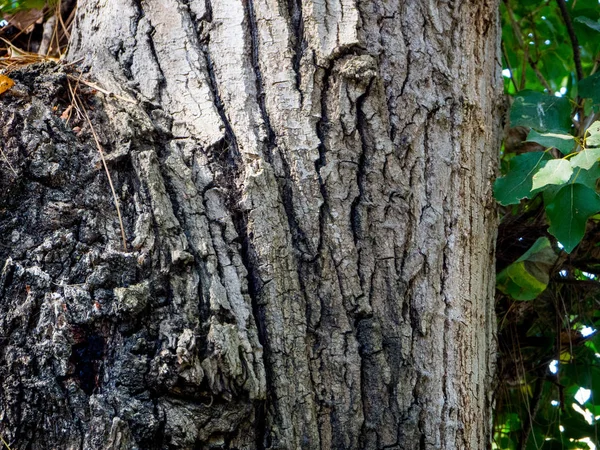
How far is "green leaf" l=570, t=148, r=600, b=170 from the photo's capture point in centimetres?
136

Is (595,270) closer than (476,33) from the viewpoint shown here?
No

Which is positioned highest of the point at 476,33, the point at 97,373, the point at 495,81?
the point at 476,33

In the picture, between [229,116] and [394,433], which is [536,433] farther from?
[229,116]

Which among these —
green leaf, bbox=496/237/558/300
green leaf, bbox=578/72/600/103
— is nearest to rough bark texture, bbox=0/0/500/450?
green leaf, bbox=496/237/558/300

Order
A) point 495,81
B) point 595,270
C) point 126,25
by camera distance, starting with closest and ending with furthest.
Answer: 1. point 126,25
2. point 495,81
3. point 595,270

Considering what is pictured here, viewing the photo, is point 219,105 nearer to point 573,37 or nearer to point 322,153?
point 322,153

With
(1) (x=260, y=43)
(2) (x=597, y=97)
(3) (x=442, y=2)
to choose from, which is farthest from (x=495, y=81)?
(1) (x=260, y=43)

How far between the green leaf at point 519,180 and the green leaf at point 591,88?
436 mm

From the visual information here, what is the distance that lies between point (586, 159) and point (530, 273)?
0.50 metres

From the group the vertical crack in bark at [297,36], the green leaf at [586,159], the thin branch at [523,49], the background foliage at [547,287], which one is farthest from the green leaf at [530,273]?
the thin branch at [523,49]

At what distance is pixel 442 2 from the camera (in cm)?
151

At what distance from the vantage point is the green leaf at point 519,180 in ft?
4.65

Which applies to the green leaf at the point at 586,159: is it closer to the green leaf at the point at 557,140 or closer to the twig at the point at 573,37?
the green leaf at the point at 557,140

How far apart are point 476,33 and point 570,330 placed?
3.49 ft
